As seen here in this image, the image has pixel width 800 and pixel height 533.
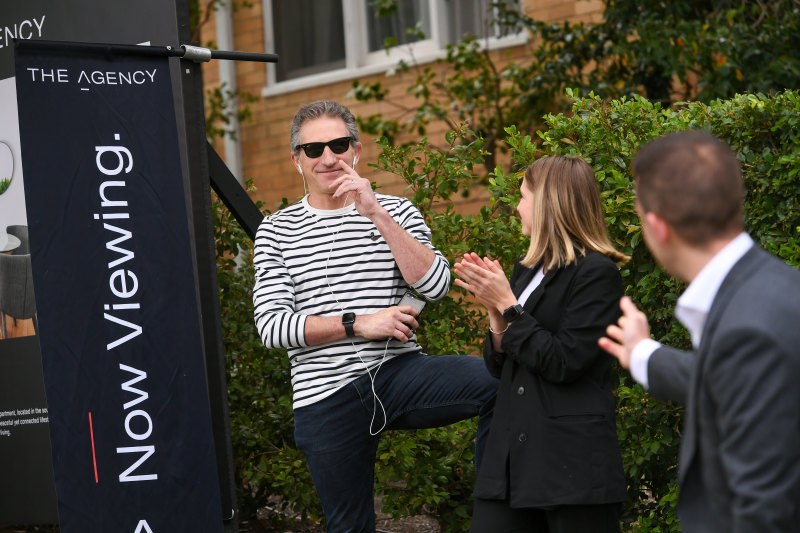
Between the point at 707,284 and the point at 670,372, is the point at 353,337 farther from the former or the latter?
the point at 707,284

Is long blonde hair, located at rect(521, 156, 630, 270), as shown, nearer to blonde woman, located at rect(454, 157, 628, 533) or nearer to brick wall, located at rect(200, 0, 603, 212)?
blonde woman, located at rect(454, 157, 628, 533)

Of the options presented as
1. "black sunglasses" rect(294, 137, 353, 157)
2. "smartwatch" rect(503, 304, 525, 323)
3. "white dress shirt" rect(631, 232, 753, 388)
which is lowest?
"smartwatch" rect(503, 304, 525, 323)

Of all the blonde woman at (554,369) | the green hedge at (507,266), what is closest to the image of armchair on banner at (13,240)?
the green hedge at (507,266)

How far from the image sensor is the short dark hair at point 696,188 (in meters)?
2.15

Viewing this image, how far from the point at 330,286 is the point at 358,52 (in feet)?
24.0

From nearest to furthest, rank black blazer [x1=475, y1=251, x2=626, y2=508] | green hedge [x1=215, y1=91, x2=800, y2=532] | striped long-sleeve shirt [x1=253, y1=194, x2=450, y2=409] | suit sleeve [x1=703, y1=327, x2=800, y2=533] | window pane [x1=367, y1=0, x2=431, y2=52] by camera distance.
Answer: suit sleeve [x1=703, y1=327, x2=800, y2=533] → black blazer [x1=475, y1=251, x2=626, y2=508] → striped long-sleeve shirt [x1=253, y1=194, x2=450, y2=409] → green hedge [x1=215, y1=91, x2=800, y2=532] → window pane [x1=367, y1=0, x2=431, y2=52]

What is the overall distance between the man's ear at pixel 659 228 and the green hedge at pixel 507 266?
1766 millimetres

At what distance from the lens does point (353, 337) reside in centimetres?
370

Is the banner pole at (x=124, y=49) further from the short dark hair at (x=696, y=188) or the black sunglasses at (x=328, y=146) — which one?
the short dark hair at (x=696, y=188)

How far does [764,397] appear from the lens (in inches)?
77.7

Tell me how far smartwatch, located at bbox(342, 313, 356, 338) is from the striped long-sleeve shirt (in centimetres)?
6

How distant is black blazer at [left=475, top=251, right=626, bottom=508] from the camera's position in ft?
10.1

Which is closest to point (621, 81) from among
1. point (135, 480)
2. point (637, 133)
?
point (637, 133)

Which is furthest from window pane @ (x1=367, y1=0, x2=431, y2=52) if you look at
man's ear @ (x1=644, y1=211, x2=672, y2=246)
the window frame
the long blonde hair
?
man's ear @ (x1=644, y1=211, x2=672, y2=246)
